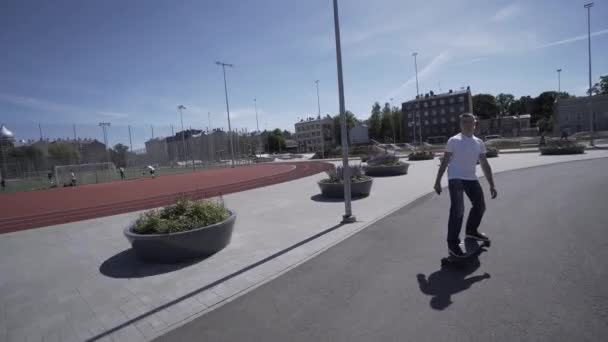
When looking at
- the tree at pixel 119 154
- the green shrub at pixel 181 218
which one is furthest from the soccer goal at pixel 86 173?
the green shrub at pixel 181 218

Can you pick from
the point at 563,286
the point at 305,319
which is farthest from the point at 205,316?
the point at 563,286

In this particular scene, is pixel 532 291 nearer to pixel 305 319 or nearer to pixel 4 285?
pixel 305 319

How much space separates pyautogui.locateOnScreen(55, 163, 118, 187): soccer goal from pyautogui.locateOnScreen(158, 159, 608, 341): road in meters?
29.7

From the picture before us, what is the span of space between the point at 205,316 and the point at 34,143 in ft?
112

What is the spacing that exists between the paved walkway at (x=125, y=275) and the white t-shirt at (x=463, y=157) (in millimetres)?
2464

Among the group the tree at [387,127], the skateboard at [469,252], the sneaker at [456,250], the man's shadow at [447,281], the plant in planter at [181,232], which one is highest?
the tree at [387,127]

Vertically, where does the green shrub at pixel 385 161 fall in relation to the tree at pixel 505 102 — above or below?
below

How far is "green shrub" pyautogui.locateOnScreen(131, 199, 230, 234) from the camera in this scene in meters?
5.05

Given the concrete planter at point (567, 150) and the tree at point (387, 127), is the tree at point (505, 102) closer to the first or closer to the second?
the tree at point (387, 127)

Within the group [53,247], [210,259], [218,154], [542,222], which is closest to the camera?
[210,259]

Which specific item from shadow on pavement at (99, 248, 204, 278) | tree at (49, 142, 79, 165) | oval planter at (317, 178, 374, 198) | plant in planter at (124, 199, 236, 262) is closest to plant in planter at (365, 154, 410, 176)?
oval planter at (317, 178, 374, 198)

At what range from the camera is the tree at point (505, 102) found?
11071 cm

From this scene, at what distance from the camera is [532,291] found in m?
3.23

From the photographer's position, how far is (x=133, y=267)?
16.4ft
